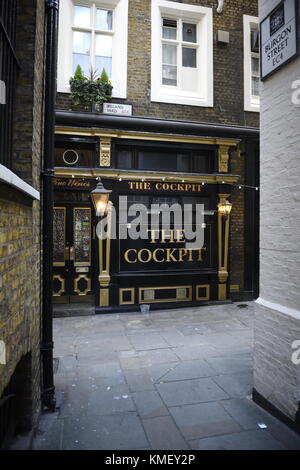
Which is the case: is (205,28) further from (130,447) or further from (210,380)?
(130,447)

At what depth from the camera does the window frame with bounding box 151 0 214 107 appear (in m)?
8.16

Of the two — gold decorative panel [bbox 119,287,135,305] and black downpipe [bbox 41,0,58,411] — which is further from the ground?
black downpipe [bbox 41,0,58,411]

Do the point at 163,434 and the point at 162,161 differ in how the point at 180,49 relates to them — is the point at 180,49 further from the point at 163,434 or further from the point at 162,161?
the point at 163,434

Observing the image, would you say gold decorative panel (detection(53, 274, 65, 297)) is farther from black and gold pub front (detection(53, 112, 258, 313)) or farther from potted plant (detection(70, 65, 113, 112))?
potted plant (detection(70, 65, 113, 112))

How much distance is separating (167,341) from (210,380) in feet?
5.28

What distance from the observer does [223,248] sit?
27.9ft

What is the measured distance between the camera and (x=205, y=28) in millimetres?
8562

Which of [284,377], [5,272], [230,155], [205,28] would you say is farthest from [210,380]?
[205,28]

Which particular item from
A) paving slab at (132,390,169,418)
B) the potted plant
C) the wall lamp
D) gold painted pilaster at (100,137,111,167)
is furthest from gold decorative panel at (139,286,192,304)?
the potted plant

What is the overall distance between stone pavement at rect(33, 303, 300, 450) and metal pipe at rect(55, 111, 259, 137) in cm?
492

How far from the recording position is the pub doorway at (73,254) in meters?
7.77

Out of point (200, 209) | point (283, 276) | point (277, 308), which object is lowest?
point (277, 308)

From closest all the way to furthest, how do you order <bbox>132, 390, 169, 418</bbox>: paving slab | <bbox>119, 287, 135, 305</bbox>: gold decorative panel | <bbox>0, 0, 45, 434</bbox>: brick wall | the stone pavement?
<bbox>0, 0, 45, 434</bbox>: brick wall
the stone pavement
<bbox>132, 390, 169, 418</bbox>: paving slab
<bbox>119, 287, 135, 305</bbox>: gold decorative panel

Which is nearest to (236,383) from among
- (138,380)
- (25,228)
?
(138,380)
